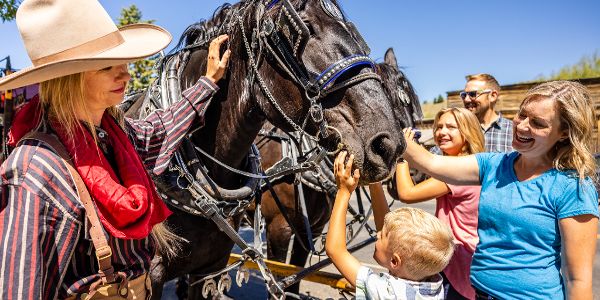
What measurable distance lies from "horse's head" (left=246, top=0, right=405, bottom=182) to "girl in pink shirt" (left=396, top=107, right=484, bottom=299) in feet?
2.32

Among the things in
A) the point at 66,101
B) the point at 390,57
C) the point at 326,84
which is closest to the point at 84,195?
the point at 66,101

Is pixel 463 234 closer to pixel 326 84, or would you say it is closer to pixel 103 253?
pixel 326 84

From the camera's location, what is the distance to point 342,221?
5.24 feet

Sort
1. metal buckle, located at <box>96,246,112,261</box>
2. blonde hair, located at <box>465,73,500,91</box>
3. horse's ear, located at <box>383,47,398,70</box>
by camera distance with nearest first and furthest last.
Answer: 1. metal buckle, located at <box>96,246,112,261</box>
2. blonde hair, located at <box>465,73,500,91</box>
3. horse's ear, located at <box>383,47,398,70</box>

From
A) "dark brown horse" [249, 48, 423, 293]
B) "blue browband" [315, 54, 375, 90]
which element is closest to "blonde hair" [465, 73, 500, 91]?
"dark brown horse" [249, 48, 423, 293]

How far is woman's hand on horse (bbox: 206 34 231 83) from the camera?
1.98 meters

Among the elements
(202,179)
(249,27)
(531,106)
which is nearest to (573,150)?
(531,106)

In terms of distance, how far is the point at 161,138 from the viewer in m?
1.73

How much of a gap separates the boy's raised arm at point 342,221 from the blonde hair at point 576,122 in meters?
0.86

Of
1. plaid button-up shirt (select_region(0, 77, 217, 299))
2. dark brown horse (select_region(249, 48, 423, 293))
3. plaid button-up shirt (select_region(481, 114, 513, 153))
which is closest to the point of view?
plaid button-up shirt (select_region(0, 77, 217, 299))

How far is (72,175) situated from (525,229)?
1672mm

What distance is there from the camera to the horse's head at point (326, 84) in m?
1.62

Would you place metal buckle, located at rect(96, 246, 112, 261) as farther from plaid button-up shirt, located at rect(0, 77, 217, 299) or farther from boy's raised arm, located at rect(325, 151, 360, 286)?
boy's raised arm, located at rect(325, 151, 360, 286)

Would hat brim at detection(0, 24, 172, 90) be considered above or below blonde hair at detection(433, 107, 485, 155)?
above
